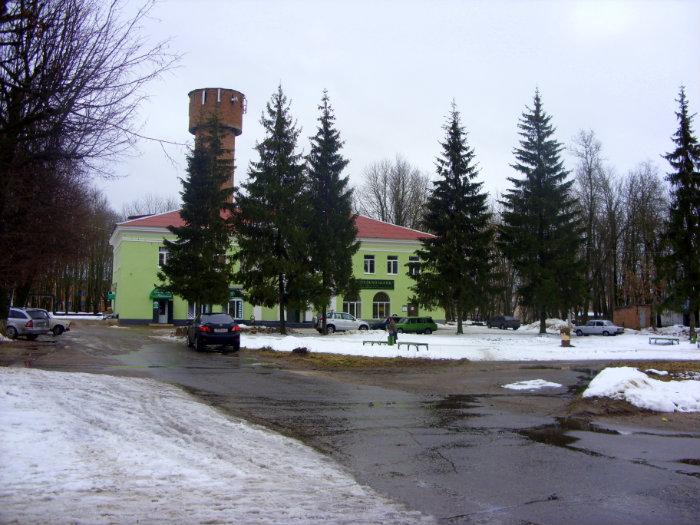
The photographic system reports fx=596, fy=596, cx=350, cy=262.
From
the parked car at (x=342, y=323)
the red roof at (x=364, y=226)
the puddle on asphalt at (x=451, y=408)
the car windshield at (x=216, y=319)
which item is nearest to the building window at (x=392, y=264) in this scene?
A: the red roof at (x=364, y=226)

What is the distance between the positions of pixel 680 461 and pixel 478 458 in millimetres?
2560

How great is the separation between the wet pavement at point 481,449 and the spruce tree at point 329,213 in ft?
81.5

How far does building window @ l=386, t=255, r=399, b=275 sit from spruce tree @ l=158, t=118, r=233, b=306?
85.9 ft

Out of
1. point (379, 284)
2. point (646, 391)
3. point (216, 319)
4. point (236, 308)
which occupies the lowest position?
point (646, 391)

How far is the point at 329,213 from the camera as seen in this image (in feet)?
136

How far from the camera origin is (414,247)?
64.0 metres

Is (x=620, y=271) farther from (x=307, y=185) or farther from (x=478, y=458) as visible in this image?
(x=478, y=458)

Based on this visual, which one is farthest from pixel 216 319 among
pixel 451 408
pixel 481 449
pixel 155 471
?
pixel 155 471

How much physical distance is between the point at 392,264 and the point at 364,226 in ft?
16.7

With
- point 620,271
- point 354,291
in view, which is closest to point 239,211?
point 354,291

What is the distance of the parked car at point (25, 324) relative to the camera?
29797mm

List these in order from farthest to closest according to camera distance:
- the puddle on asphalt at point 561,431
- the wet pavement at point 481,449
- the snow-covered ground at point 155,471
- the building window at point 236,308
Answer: the building window at point 236,308, the puddle on asphalt at point 561,431, the wet pavement at point 481,449, the snow-covered ground at point 155,471

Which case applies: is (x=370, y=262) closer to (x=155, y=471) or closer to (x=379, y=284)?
(x=379, y=284)

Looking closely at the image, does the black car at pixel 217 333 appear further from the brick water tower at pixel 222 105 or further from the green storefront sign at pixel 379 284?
the brick water tower at pixel 222 105
